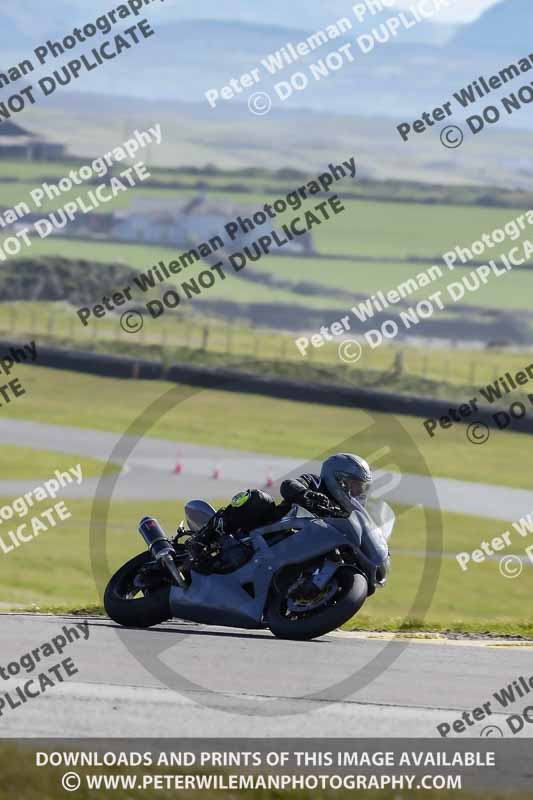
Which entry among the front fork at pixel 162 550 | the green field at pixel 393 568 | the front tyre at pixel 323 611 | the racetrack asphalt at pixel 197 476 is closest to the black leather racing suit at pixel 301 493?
the front tyre at pixel 323 611

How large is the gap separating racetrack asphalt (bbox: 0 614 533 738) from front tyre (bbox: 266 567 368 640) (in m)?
0.12

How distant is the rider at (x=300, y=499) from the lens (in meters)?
10.5

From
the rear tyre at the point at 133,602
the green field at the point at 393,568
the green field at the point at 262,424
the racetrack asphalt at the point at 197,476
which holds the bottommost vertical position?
the green field at the point at 262,424

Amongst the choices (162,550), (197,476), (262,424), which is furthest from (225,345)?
(162,550)

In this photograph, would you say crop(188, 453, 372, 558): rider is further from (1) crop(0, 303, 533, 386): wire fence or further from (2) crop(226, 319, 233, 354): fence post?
(2) crop(226, 319, 233, 354): fence post

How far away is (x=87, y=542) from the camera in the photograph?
3319cm

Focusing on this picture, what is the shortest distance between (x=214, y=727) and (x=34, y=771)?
→ 58.5 inches

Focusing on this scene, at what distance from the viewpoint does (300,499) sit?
10.5 meters

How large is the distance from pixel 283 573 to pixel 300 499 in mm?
576

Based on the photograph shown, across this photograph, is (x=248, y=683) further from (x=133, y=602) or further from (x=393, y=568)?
(x=393, y=568)

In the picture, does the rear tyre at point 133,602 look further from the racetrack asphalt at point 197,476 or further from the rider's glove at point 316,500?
the racetrack asphalt at point 197,476

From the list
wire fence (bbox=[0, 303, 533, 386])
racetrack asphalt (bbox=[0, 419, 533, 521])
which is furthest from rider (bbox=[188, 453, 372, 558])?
wire fence (bbox=[0, 303, 533, 386])

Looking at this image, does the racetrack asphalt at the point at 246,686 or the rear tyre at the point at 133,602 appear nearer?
the racetrack asphalt at the point at 246,686

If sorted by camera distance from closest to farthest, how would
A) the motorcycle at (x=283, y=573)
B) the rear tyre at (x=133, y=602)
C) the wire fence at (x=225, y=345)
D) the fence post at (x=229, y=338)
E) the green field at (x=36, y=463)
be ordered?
the motorcycle at (x=283, y=573)
the rear tyre at (x=133, y=602)
the green field at (x=36, y=463)
the wire fence at (x=225, y=345)
the fence post at (x=229, y=338)
